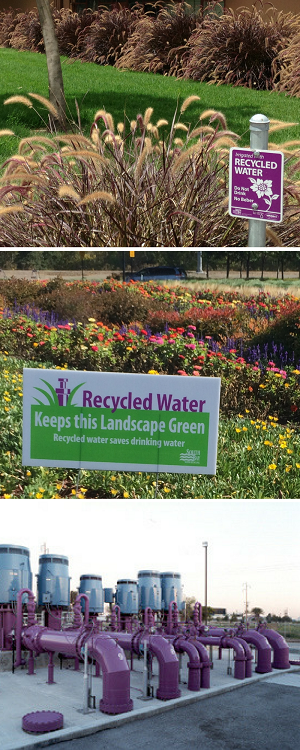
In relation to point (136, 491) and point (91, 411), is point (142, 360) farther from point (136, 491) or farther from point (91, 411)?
point (136, 491)

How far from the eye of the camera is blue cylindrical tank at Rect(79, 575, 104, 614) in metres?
11.8

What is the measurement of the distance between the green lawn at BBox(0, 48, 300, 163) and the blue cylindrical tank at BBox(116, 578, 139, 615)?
22.1 ft

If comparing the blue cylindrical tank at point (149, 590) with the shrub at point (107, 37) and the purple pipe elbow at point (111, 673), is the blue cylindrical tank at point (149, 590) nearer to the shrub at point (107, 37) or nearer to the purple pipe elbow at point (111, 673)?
the purple pipe elbow at point (111, 673)

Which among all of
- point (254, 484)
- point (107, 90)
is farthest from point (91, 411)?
point (107, 90)

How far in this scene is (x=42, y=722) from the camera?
7.17m

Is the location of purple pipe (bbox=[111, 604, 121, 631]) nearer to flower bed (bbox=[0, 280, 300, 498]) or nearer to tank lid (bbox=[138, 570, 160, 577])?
tank lid (bbox=[138, 570, 160, 577])

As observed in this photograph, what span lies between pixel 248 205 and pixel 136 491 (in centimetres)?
238

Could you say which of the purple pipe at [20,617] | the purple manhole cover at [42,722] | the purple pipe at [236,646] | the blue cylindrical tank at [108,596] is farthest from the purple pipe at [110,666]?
the blue cylindrical tank at [108,596]

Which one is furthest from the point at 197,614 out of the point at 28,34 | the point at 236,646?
the point at 28,34

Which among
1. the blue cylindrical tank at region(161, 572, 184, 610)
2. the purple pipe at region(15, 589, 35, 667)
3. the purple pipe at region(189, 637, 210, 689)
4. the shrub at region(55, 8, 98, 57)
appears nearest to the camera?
the purple pipe at region(15, 589, 35, 667)

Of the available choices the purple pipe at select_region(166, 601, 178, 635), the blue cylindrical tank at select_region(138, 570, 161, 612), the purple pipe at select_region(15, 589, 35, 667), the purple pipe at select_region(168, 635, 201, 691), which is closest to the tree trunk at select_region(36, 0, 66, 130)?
the blue cylindrical tank at select_region(138, 570, 161, 612)

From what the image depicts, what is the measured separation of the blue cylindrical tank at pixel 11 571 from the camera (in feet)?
33.9

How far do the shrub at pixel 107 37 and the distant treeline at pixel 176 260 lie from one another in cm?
1553

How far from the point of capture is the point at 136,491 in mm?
6391
